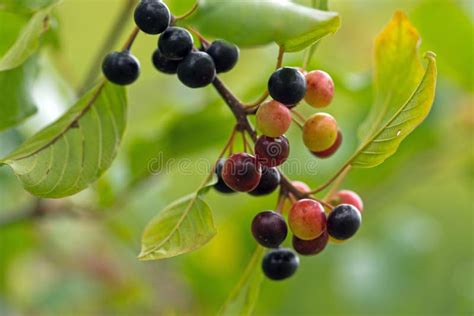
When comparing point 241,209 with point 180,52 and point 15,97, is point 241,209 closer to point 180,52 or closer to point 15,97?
point 15,97

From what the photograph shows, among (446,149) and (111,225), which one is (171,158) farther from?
(446,149)

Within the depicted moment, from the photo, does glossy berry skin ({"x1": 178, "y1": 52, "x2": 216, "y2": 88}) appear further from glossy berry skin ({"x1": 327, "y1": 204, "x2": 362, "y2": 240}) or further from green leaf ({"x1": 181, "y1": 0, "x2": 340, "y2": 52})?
glossy berry skin ({"x1": 327, "y1": 204, "x2": 362, "y2": 240})

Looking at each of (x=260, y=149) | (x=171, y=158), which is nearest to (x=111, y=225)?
(x=171, y=158)

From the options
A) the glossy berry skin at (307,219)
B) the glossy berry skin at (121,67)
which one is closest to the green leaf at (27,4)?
the glossy berry skin at (121,67)

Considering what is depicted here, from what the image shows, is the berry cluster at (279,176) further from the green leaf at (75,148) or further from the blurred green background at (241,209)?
the blurred green background at (241,209)

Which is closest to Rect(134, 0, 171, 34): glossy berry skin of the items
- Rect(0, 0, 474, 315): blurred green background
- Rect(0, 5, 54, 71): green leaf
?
Rect(0, 5, 54, 71): green leaf
